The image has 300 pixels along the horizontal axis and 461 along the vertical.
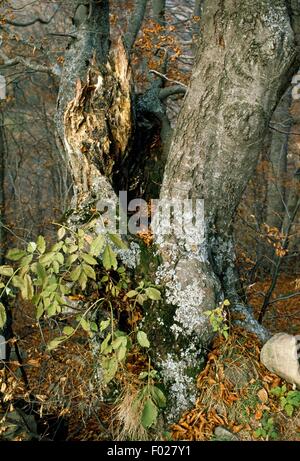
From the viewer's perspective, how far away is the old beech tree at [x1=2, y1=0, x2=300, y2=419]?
2.84 meters

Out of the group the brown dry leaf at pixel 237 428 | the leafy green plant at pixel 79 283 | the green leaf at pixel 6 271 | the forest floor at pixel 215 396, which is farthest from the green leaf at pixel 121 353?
the brown dry leaf at pixel 237 428

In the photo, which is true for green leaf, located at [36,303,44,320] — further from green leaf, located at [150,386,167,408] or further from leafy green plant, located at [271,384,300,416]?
leafy green plant, located at [271,384,300,416]

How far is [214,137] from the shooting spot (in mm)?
3041

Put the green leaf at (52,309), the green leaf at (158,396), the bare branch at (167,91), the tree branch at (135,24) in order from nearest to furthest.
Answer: the green leaf at (52,309) → the green leaf at (158,396) → the bare branch at (167,91) → the tree branch at (135,24)

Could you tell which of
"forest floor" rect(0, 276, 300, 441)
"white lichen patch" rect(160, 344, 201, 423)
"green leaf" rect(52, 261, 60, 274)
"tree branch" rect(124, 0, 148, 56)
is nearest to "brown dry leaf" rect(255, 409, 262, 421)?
"forest floor" rect(0, 276, 300, 441)

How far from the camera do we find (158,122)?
4.12 metres

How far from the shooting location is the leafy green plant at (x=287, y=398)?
2840 millimetres

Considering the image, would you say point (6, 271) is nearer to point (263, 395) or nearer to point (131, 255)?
point (131, 255)

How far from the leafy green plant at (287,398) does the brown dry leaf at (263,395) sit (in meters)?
0.06

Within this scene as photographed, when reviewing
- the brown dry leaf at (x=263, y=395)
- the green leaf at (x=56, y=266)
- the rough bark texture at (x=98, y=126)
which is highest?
the rough bark texture at (x=98, y=126)

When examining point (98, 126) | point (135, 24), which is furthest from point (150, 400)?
point (135, 24)

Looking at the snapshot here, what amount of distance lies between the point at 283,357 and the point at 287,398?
30 cm

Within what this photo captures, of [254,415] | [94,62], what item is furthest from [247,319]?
[94,62]

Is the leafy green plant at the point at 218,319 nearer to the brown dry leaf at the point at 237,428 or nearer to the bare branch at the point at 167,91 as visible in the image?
the brown dry leaf at the point at 237,428
